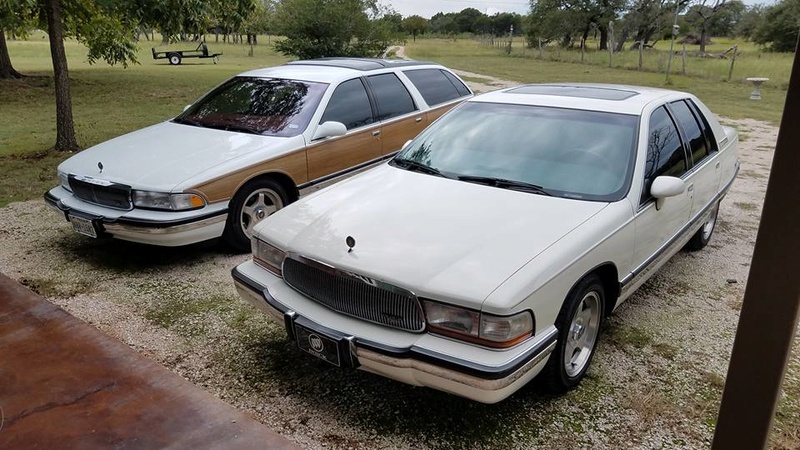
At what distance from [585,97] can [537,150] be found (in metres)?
0.72

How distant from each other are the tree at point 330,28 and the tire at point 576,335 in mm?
17329

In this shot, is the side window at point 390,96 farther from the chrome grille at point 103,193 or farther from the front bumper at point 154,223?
the chrome grille at point 103,193

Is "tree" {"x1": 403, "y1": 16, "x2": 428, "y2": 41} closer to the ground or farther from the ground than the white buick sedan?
farther from the ground

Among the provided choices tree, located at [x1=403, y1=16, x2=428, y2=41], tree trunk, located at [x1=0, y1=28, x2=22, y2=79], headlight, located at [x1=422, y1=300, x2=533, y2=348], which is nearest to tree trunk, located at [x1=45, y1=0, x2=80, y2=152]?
headlight, located at [x1=422, y1=300, x2=533, y2=348]

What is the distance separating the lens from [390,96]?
6270 mm

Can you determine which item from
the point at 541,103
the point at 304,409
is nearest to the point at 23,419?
the point at 304,409

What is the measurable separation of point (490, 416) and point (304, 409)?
0.97 m

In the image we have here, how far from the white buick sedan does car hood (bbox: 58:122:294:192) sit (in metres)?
1.44

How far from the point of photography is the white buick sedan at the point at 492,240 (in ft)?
8.60

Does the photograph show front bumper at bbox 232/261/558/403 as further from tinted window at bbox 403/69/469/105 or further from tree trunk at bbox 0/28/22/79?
tree trunk at bbox 0/28/22/79

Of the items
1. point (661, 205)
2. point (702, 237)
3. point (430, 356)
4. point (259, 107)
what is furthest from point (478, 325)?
point (259, 107)

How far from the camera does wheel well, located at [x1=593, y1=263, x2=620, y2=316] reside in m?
3.25

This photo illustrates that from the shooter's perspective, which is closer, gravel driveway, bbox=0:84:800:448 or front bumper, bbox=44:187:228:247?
gravel driveway, bbox=0:84:800:448

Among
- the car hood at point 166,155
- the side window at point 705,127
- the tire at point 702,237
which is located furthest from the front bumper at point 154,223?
the tire at point 702,237
